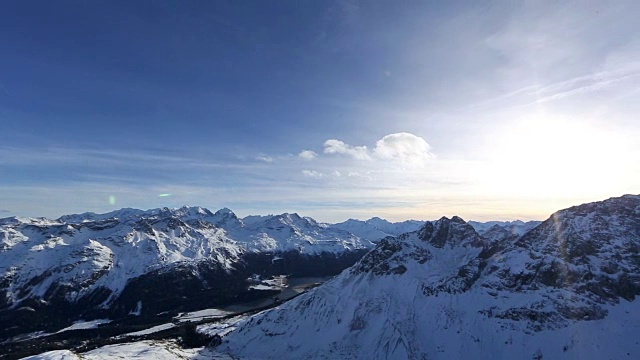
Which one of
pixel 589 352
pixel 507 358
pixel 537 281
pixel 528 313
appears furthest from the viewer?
pixel 537 281

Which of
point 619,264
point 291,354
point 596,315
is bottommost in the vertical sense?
point 291,354

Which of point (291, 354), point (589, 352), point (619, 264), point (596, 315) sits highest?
point (619, 264)

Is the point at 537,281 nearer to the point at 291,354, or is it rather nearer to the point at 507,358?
the point at 507,358

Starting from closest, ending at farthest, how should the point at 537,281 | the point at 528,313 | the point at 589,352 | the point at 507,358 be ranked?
1. the point at 589,352
2. the point at 507,358
3. the point at 528,313
4. the point at 537,281

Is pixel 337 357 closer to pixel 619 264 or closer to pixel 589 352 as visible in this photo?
pixel 589 352

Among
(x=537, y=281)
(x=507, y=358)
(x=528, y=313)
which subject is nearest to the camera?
(x=507, y=358)

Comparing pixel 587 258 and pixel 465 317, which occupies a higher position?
pixel 587 258

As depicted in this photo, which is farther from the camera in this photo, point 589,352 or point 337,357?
point 337,357

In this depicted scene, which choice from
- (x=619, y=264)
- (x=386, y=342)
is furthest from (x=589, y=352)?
(x=386, y=342)

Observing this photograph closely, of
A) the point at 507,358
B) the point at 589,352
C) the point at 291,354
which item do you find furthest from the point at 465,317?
the point at 291,354
